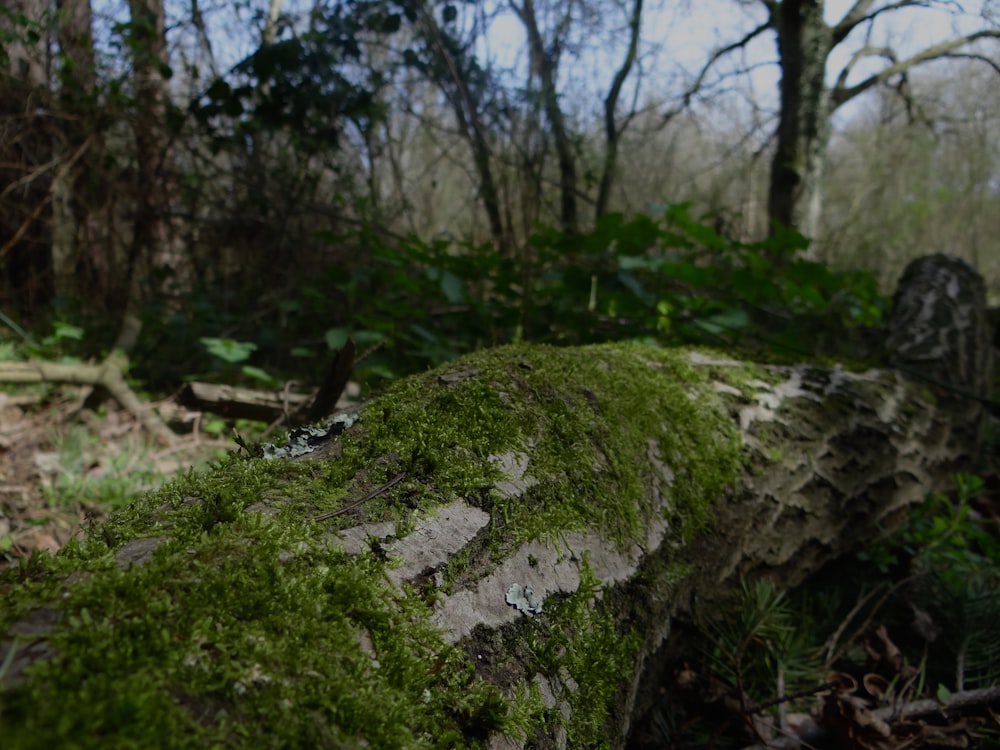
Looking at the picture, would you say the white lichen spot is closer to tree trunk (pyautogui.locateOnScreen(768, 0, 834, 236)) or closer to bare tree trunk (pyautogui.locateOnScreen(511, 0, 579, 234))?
bare tree trunk (pyautogui.locateOnScreen(511, 0, 579, 234))

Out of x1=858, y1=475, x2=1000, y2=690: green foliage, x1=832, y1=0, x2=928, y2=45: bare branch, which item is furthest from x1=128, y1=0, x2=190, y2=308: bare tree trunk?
x1=832, y1=0, x2=928, y2=45: bare branch

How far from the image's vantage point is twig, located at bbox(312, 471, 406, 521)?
2.69 feet

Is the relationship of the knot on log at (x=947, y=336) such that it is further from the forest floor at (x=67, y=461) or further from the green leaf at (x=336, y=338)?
the forest floor at (x=67, y=461)

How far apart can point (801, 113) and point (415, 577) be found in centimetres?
772

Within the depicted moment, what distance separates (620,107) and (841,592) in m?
6.78

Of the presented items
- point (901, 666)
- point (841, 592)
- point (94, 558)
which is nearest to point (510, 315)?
point (841, 592)

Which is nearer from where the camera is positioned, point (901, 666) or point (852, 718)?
point (852, 718)

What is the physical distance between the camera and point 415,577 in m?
0.79

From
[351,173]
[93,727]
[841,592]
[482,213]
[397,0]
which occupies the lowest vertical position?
[841,592]

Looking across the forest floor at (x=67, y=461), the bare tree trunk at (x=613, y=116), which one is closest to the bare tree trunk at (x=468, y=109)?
the bare tree trunk at (x=613, y=116)

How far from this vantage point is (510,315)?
3605mm

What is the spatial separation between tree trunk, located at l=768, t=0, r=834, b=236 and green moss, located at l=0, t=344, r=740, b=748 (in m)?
6.70

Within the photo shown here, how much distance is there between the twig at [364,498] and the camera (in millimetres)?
820

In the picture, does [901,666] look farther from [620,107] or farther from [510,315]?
[620,107]
